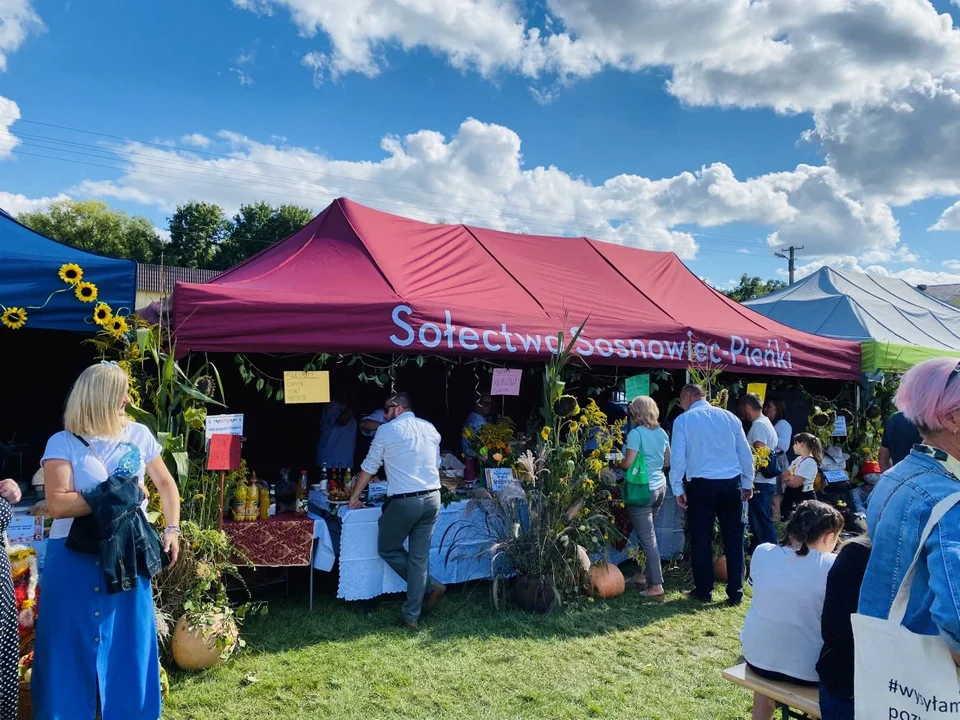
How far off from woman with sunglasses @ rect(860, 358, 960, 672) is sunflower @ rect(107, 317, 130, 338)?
3.72 metres

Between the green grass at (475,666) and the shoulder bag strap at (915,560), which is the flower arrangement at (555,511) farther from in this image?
the shoulder bag strap at (915,560)

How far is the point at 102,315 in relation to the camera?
12.6 ft

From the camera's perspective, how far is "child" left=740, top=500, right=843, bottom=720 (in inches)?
104

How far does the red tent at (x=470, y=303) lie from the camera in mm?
4297

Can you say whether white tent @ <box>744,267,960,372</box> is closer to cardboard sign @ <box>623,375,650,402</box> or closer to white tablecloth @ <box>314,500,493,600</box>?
cardboard sign @ <box>623,375,650,402</box>

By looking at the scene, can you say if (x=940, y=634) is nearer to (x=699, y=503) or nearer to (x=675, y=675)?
(x=675, y=675)

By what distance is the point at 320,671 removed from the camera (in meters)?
3.62

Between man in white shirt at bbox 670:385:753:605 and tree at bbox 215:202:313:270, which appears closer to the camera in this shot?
man in white shirt at bbox 670:385:753:605

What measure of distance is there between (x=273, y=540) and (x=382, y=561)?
74cm

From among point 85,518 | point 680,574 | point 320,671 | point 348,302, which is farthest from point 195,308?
point 680,574

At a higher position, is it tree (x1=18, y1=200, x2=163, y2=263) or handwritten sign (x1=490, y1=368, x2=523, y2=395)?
tree (x1=18, y1=200, x2=163, y2=263)

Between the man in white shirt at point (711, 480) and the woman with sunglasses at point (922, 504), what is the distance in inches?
129

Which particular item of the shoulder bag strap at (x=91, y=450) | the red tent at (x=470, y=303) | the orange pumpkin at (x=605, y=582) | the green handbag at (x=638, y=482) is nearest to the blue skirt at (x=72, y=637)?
the shoulder bag strap at (x=91, y=450)

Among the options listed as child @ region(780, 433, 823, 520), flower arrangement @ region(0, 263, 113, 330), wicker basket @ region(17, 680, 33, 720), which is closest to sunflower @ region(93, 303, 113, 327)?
flower arrangement @ region(0, 263, 113, 330)
